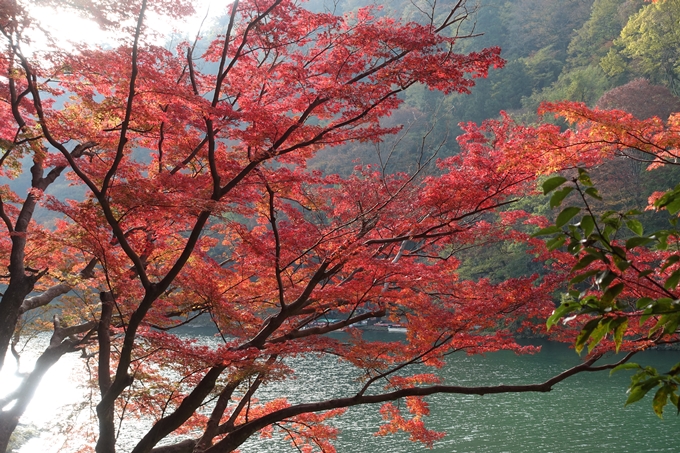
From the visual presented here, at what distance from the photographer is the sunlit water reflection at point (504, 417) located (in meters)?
12.5

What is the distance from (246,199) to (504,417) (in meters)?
11.6

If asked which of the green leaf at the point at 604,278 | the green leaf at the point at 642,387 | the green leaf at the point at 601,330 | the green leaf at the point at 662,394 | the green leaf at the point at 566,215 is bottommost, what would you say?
the green leaf at the point at 662,394

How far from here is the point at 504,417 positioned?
14.6m

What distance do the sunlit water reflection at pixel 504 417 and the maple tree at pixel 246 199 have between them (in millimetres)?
4448

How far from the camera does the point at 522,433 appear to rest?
13305 mm

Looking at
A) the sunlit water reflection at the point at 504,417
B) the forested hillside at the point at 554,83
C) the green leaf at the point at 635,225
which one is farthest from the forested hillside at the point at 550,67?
the green leaf at the point at 635,225

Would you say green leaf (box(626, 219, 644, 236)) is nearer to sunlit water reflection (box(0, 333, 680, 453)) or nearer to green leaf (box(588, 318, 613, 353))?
green leaf (box(588, 318, 613, 353))

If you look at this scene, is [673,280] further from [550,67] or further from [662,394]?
[550,67]

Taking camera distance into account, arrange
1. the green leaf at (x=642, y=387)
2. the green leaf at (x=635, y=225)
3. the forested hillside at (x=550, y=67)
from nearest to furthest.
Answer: the green leaf at (x=642, y=387) → the green leaf at (x=635, y=225) → the forested hillside at (x=550, y=67)

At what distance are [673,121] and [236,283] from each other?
17.6 feet

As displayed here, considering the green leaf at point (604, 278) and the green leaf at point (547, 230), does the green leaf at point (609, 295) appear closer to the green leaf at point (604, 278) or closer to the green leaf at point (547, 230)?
the green leaf at point (604, 278)

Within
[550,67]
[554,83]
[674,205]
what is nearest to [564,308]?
[674,205]

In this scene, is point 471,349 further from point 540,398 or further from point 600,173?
point 600,173

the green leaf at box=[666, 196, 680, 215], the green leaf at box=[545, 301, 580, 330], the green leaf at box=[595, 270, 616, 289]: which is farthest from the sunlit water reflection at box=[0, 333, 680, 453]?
the green leaf at box=[666, 196, 680, 215]
